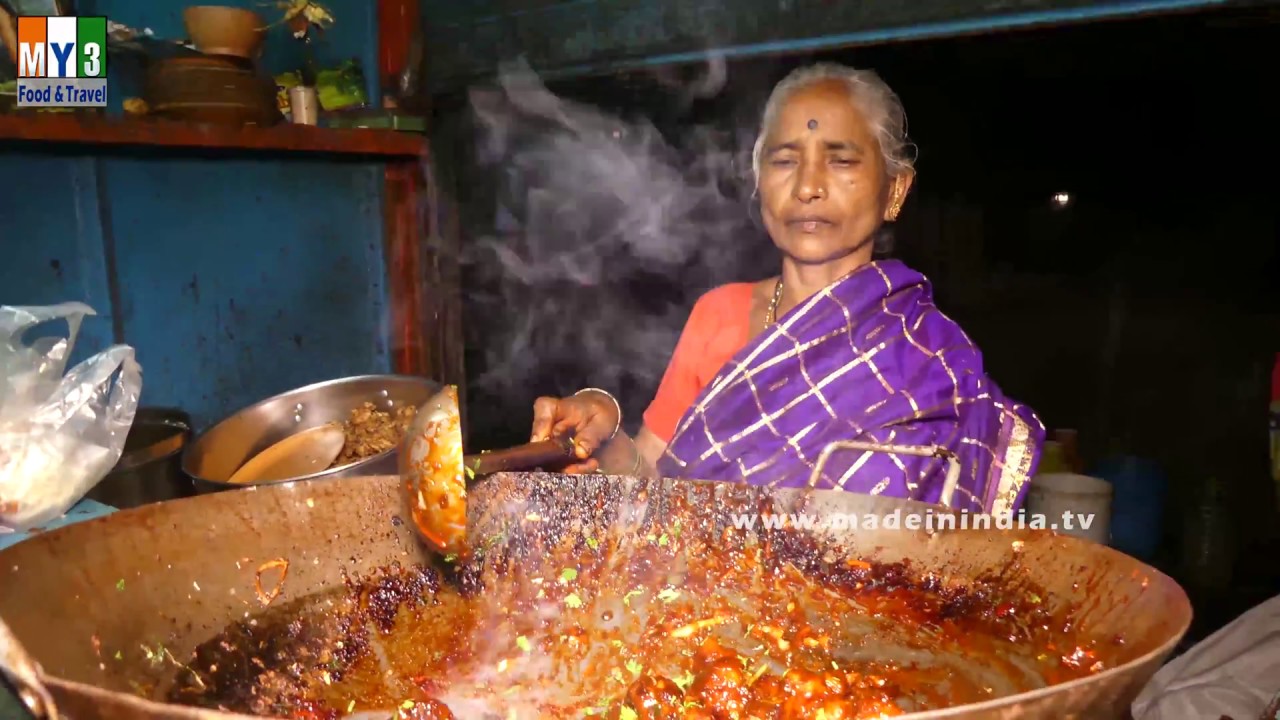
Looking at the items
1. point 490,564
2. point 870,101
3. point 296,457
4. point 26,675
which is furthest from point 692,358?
point 26,675

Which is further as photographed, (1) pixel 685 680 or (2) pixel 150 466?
(2) pixel 150 466

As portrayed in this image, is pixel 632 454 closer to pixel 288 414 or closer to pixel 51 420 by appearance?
pixel 288 414

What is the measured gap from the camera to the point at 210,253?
239cm

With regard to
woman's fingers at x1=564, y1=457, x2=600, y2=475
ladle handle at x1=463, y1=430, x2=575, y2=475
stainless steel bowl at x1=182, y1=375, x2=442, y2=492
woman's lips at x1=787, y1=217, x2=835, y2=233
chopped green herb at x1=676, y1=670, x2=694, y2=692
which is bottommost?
chopped green herb at x1=676, y1=670, x2=694, y2=692

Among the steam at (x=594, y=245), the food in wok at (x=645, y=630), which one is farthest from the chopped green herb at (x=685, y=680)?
the steam at (x=594, y=245)

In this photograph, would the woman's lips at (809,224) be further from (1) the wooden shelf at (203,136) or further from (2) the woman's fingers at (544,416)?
(1) the wooden shelf at (203,136)

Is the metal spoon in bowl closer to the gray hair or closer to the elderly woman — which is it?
the elderly woman

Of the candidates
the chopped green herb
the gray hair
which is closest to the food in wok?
the chopped green herb

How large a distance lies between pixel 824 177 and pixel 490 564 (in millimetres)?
1159

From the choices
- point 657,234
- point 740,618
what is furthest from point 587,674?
point 657,234

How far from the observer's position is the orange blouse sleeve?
2102 millimetres

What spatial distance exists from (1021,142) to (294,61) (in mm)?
2443

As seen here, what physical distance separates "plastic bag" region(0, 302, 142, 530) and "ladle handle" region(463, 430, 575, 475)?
818 mm

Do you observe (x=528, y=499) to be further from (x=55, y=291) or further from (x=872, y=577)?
(x=55, y=291)
